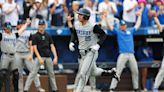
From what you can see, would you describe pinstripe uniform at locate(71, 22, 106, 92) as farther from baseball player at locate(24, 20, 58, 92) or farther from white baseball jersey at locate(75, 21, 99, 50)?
baseball player at locate(24, 20, 58, 92)

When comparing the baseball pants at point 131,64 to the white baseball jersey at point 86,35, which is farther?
the baseball pants at point 131,64

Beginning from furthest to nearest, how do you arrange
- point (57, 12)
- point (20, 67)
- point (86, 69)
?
point (57, 12)
point (20, 67)
point (86, 69)

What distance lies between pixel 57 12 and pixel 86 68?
4.56 metres

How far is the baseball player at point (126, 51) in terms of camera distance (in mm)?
13758

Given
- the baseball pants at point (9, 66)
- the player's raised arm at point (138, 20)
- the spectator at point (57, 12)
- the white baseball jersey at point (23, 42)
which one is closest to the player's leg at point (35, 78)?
the white baseball jersey at point (23, 42)

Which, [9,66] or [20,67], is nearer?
[9,66]

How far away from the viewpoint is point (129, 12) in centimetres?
1445

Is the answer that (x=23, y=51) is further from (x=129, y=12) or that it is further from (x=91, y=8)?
(x=129, y=12)

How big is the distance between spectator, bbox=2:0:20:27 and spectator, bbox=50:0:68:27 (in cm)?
110

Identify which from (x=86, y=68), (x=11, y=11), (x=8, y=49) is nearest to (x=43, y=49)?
(x=8, y=49)

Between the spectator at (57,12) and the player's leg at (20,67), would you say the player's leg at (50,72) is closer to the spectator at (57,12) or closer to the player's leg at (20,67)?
the player's leg at (20,67)

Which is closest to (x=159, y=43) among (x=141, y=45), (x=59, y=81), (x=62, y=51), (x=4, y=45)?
(x=141, y=45)

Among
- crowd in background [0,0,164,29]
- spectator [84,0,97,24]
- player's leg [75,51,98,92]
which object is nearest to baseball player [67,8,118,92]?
player's leg [75,51,98,92]

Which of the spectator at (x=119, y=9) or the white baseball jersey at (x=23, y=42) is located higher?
the spectator at (x=119, y=9)
